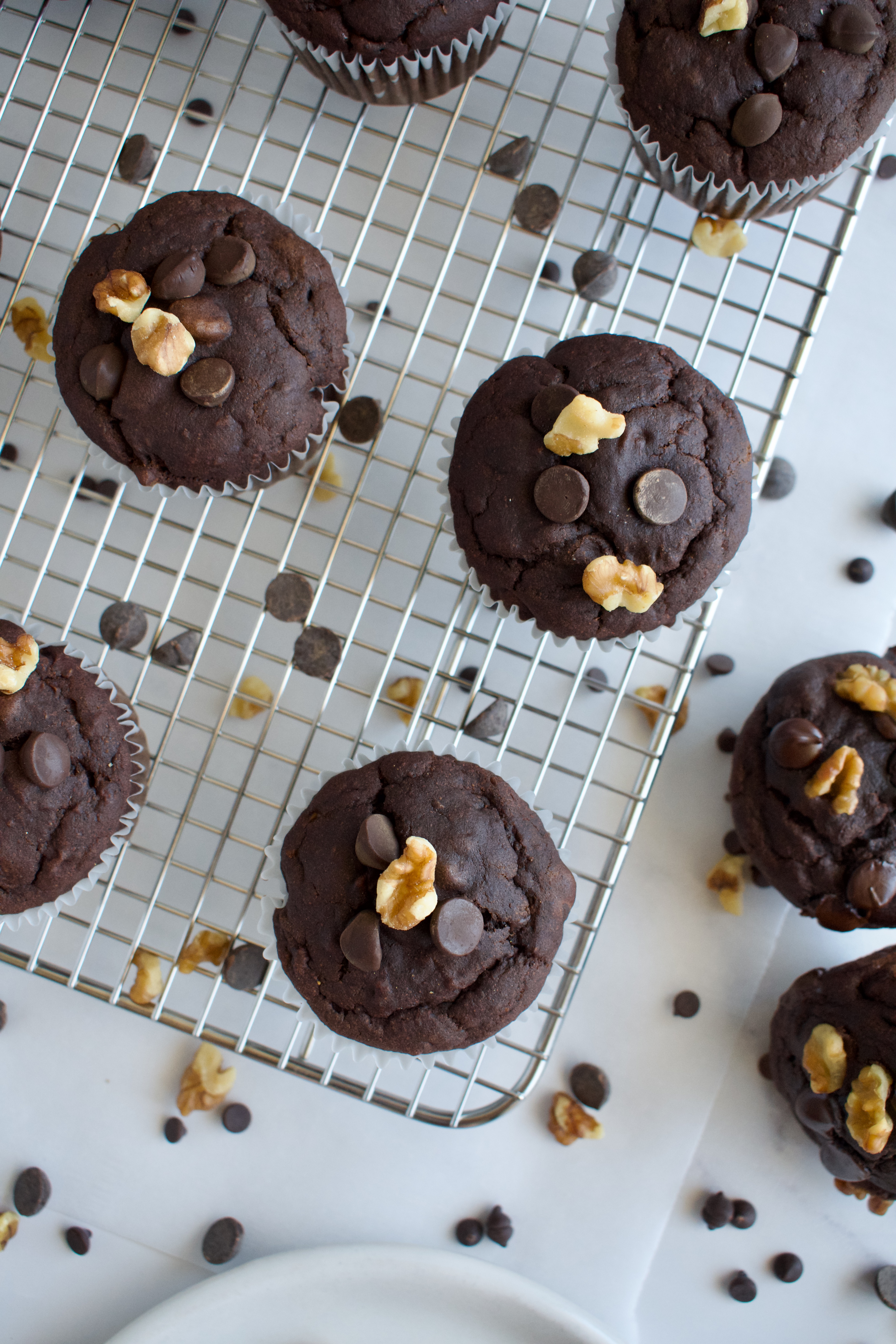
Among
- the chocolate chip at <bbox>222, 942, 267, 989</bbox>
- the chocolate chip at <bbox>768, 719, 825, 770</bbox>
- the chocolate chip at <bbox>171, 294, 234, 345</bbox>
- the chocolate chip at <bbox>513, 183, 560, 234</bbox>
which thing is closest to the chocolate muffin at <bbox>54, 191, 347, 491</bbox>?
the chocolate chip at <bbox>171, 294, 234, 345</bbox>

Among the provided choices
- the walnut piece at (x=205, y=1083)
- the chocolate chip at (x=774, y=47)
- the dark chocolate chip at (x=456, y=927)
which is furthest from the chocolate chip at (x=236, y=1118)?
the chocolate chip at (x=774, y=47)

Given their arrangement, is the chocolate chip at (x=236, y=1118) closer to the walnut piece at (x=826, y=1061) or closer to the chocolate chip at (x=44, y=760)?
the chocolate chip at (x=44, y=760)

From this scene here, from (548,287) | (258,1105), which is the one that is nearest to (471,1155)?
(258,1105)

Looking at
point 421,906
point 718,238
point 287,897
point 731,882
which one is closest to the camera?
point 421,906

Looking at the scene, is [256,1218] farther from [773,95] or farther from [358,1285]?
[773,95]

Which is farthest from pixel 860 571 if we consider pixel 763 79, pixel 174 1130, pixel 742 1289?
pixel 174 1130

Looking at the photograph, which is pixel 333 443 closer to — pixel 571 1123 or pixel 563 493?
pixel 563 493

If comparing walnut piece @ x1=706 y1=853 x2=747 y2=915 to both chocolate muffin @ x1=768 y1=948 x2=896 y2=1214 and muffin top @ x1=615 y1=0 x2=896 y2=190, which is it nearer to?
chocolate muffin @ x1=768 y1=948 x2=896 y2=1214
